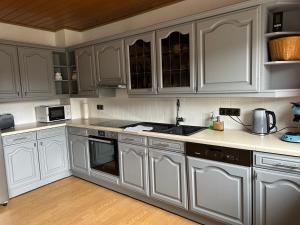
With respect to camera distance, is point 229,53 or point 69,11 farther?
point 69,11

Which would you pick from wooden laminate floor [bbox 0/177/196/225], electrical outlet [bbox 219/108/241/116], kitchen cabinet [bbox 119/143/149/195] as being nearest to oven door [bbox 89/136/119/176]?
kitchen cabinet [bbox 119/143/149/195]

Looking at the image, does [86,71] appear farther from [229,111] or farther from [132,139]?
[229,111]

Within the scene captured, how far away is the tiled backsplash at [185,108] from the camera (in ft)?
6.95

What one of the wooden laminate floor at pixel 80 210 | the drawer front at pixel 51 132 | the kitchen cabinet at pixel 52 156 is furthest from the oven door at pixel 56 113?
the wooden laminate floor at pixel 80 210

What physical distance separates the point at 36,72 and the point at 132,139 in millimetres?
1877

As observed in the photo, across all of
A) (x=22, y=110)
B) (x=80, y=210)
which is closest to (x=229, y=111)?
(x=80, y=210)

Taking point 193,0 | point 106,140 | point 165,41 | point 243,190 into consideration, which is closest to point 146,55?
point 165,41

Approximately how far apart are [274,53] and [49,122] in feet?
9.98

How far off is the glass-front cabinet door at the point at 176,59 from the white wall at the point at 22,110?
7.25 feet

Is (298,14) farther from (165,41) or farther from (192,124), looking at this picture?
(192,124)

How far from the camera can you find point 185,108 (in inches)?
107

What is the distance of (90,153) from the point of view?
3.19 meters

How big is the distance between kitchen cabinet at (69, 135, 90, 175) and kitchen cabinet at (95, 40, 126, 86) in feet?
2.87

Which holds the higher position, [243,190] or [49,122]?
[49,122]
